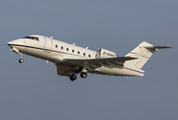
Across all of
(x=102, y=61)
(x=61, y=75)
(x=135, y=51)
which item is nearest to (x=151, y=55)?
(x=135, y=51)

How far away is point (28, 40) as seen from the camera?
81.4 ft

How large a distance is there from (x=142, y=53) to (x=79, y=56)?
7.53m

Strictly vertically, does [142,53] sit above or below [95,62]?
above

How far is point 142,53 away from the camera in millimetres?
29922

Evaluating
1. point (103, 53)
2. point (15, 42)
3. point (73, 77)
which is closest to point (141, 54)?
point (103, 53)

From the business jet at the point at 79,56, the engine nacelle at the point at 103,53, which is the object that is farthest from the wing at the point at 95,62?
the engine nacelle at the point at 103,53

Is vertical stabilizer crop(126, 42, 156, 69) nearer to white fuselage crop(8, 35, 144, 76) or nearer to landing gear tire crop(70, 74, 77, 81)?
white fuselage crop(8, 35, 144, 76)

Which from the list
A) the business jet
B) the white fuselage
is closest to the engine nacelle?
the business jet

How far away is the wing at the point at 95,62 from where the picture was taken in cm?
2533

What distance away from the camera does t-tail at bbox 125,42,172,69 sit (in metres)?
29.6

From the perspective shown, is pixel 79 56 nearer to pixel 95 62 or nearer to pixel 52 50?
pixel 95 62

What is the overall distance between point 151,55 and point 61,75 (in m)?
10.1

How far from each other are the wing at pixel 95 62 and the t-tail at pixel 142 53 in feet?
9.20

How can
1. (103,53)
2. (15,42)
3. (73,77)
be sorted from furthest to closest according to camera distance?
(73,77), (103,53), (15,42)
